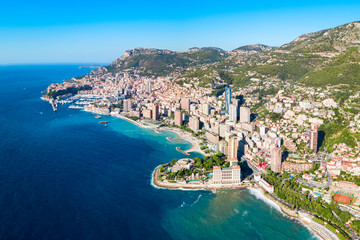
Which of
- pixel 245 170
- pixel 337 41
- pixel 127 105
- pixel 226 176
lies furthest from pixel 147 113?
pixel 337 41

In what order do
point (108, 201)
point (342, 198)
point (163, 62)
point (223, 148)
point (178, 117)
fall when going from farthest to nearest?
point (163, 62), point (178, 117), point (223, 148), point (108, 201), point (342, 198)

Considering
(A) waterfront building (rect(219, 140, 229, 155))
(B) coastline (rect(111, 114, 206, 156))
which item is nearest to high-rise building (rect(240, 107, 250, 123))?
(B) coastline (rect(111, 114, 206, 156))

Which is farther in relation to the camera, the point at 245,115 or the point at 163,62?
the point at 163,62

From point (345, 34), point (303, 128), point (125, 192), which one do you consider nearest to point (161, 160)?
point (125, 192)

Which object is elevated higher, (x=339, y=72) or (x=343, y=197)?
(x=339, y=72)

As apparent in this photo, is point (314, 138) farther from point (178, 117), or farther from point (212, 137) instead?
point (178, 117)

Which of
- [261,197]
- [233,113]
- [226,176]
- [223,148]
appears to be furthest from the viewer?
[233,113]

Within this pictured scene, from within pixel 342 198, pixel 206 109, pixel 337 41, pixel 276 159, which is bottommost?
pixel 342 198

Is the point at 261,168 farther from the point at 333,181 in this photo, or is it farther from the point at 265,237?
the point at 265,237
